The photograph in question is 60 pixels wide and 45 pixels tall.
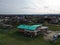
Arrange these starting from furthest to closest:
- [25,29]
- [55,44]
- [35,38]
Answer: [25,29] < [35,38] < [55,44]

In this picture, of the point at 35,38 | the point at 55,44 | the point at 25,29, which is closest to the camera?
the point at 55,44

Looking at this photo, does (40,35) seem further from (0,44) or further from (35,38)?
(0,44)

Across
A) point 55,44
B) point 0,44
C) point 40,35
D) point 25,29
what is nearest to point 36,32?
point 40,35

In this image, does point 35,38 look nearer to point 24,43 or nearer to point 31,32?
point 31,32

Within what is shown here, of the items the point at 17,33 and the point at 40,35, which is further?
the point at 17,33

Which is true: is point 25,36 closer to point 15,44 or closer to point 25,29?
point 25,29

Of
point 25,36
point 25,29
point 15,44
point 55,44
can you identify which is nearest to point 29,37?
point 25,36

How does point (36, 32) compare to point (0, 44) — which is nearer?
point (0, 44)
